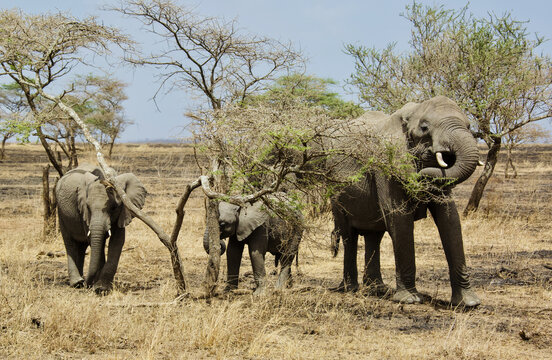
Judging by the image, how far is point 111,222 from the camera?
8898 millimetres

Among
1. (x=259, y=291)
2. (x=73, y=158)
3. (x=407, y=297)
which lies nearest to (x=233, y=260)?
(x=259, y=291)

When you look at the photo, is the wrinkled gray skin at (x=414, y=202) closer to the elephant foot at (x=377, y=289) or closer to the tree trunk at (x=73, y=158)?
the elephant foot at (x=377, y=289)

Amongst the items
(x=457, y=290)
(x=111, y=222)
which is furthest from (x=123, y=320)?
(x=457, y=290)

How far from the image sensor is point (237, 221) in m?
8.55

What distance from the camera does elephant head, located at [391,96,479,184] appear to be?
7.13m

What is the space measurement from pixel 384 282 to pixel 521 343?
3.26 metres

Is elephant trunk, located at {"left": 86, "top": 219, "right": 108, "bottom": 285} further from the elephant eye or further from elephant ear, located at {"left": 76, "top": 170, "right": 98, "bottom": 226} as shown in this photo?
the elephant eye

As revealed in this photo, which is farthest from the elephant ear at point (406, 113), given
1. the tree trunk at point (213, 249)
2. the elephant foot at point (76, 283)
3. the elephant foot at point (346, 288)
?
the elephant foot at point (76, 283)

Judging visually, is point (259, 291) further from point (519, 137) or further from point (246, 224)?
point (519, 137)

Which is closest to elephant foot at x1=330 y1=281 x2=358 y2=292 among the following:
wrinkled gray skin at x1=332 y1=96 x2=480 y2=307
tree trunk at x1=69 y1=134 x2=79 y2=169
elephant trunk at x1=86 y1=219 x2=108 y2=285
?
wrinkled gray skin at x1=332 y1=96 x2=480 y2=307

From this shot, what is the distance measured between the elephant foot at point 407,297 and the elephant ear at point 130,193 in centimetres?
329

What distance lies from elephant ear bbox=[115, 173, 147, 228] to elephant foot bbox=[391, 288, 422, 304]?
3.29 meters

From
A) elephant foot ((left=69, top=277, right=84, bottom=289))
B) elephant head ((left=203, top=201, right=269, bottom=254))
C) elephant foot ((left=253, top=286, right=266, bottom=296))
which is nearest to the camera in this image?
elephant head ((left=203, top=201, right=269, bottom=254))

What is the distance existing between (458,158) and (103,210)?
14.2 feet
